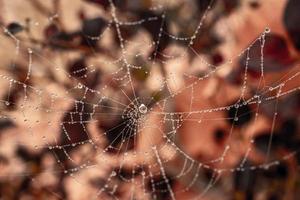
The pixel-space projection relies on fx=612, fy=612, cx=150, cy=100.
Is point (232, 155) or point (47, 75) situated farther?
point (232, 155)

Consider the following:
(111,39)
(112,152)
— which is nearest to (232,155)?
(112,152)

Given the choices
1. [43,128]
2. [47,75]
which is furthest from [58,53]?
[43,128]

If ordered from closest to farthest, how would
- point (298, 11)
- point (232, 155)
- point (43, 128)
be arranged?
point (298, 11)
point (43, 128)
point (232, 155)

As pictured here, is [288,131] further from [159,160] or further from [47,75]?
[47,75]

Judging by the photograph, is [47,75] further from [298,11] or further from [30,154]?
[298,11]

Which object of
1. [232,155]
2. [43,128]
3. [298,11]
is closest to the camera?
[298,11]

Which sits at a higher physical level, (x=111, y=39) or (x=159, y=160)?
(x=111, y=39)
